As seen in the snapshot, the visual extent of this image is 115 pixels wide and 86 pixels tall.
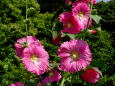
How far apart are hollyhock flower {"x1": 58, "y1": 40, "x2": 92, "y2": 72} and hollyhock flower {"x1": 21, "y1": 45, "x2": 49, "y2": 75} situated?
9 cm

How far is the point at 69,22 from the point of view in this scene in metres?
2.08

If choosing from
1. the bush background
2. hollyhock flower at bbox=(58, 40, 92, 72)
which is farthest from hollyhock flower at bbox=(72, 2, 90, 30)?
the bush background

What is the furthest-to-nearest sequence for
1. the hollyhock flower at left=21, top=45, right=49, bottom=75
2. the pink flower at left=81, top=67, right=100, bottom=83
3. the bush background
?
1. the bush background
2. the pink flower at left=81, top=67, right=100, bottom=83
3. the hollyhock flower at left=21, top=45, right=49, bottom=75

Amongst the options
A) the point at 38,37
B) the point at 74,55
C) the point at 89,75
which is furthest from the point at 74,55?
the point at 38,37

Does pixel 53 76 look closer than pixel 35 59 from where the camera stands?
No

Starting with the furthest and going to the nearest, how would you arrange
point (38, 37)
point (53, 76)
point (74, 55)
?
point (38, 37)
point (53, 76)
point (74, 55)

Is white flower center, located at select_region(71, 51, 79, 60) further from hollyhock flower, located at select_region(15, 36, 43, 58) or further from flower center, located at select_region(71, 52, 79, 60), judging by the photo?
hollyhock flower, located at select_region(15, 36, 43, 58)

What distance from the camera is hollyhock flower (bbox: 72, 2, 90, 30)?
208 cm

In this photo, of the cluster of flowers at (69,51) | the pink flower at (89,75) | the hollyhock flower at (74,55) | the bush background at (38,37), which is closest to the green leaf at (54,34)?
the cluster of flowers at (69,51)

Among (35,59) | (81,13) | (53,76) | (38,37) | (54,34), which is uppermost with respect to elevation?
(81,13)

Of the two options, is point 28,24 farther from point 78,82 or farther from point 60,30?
point 78,82

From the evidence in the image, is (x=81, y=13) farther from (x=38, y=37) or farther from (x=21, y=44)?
(x=38, y=37)

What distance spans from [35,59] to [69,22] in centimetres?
28

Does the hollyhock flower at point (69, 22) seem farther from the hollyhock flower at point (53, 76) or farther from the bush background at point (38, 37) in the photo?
the bush background at point (38, 37)
